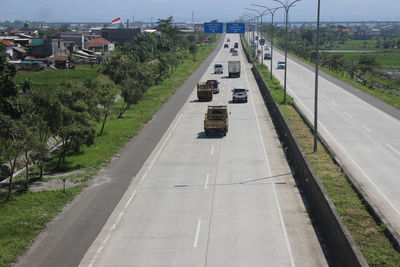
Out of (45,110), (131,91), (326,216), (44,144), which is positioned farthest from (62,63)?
(326,216)

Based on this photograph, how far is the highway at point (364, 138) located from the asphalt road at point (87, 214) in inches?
449

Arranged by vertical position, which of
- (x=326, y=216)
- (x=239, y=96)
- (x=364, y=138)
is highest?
(x=239, y=96)

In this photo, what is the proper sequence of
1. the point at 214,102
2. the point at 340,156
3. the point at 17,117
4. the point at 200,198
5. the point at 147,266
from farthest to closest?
the point at 214,102 < the point at 340,156 < the point at 17,117 < the point at 200,198 < the point at 147,266

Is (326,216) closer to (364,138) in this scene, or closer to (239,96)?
(364,138)

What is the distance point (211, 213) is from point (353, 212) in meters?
5.57

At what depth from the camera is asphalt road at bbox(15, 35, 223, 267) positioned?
697 inches

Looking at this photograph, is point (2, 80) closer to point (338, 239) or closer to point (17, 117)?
point (17, 117)

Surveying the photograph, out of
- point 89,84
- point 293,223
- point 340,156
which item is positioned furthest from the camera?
point 89,84

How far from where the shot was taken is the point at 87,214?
21.9 metres

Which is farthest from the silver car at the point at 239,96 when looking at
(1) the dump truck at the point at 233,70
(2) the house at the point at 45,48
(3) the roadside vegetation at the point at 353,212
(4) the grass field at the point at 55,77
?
(2) the house at the point at 45,48

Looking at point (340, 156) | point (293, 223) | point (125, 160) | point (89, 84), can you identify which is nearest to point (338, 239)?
point (293, 223)

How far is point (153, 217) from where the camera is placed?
842 inches

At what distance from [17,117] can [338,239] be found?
53.4 feet

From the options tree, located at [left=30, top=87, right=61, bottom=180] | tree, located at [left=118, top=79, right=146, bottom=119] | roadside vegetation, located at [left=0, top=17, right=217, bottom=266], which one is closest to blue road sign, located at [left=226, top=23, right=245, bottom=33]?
tree, located at [left=118, top=79, right=146, bottom=119]
